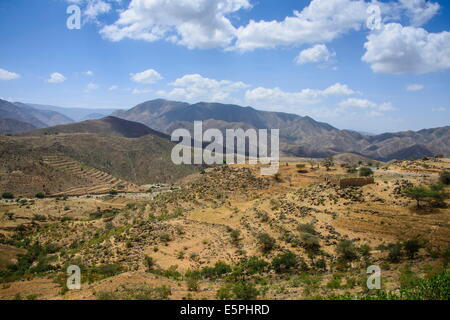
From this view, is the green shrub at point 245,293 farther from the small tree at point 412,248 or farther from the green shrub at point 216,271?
the small tree at point 412,248

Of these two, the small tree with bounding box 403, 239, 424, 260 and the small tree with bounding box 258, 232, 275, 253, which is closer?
the small tree with bounding box 403, 239, 424, 260

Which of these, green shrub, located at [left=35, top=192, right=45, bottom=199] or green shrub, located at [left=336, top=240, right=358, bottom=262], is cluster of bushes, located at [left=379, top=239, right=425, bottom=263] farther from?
green shrub, located at [left=35, top=192, right=45, bottom=199]

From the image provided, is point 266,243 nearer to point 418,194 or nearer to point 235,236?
point 235,236

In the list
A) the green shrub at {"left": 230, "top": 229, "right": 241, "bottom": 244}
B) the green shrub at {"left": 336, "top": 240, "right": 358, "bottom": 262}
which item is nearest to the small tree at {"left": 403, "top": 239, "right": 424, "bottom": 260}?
the green shrub at {"left": 336, "top": 240, "right": 358, "bottom": 262}

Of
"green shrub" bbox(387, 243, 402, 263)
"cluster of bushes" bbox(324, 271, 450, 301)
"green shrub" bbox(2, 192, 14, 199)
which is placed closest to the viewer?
"cluster of bushes" bbox(324, 271, 450, 301)

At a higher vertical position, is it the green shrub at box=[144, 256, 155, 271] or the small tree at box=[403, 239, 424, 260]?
the small tree at box=[403, 239, 424, 260]

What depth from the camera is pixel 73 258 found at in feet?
75.1

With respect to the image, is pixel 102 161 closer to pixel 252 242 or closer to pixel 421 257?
pixel 252 242

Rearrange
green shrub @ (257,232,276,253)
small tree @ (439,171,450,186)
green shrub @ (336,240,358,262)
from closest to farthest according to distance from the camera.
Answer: green shrub @ (336,240,358,262), green shrub @ (257,232,276,253), small tree @ (439,171,450,186)

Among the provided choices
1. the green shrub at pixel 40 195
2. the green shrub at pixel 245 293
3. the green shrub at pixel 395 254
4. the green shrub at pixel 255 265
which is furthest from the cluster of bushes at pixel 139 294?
the green shrub at pixel 40 195
